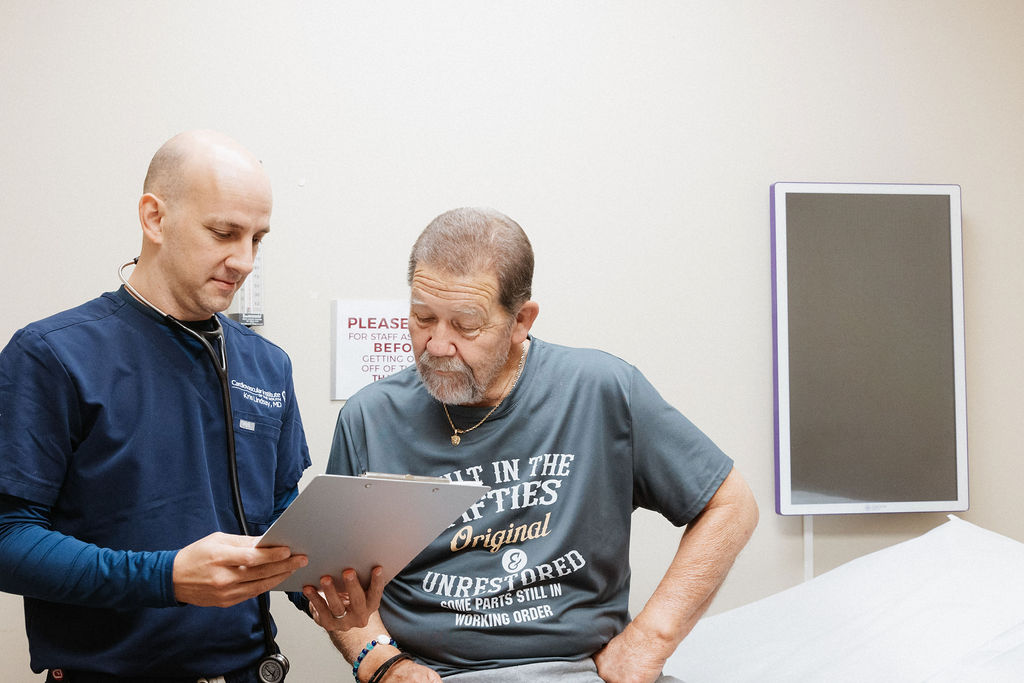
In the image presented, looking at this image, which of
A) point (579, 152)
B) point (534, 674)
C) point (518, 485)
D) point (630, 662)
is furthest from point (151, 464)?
point (579, 152)

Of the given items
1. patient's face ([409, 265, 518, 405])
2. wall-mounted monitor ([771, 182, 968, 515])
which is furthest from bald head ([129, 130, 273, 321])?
wall-mounted monitor ([771, 182, 968, 515])

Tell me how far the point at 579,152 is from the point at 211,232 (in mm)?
1207

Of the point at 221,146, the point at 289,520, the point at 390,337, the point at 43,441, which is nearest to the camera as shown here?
the point at 289,520

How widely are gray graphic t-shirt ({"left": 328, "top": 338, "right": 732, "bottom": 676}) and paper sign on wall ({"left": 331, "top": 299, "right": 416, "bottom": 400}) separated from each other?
564mm

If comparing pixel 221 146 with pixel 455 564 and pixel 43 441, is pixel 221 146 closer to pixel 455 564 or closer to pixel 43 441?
pixel 43 441

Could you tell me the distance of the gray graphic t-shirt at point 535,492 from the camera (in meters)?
1.45

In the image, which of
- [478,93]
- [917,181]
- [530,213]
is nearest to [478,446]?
[530,213]

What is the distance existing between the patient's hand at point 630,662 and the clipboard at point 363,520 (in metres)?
0.45

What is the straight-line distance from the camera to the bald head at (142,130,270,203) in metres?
1.33

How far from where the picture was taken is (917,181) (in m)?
2.39

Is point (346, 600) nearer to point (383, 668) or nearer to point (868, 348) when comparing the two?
point (383, 668)

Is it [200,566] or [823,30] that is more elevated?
[823,30]

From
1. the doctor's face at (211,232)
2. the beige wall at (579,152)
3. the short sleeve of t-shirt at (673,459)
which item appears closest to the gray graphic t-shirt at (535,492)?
the short sleeve of t-shirt at (673,459)

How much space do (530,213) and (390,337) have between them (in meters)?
0.50
